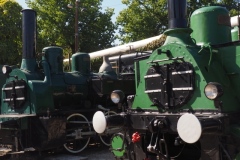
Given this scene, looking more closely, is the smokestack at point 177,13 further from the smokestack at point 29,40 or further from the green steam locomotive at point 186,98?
the smokestack at point 29,40

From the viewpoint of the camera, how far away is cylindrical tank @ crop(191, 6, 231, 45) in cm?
482

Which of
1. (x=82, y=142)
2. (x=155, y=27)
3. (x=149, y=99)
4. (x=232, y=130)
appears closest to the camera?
(x=232, y=130)

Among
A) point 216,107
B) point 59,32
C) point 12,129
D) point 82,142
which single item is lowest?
point 82,142

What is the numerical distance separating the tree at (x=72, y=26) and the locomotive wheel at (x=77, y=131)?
1871cm

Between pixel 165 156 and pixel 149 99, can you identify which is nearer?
pixel 165 156

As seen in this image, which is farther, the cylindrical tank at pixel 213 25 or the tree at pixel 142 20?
the tree at pixel 142 20

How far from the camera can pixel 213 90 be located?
379 centimetres

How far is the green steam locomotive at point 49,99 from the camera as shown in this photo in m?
7.46

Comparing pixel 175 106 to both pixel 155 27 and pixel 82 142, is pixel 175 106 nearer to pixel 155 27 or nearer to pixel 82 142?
pixel 82 142

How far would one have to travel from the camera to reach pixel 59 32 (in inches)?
1096

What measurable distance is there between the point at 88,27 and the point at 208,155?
25.3m

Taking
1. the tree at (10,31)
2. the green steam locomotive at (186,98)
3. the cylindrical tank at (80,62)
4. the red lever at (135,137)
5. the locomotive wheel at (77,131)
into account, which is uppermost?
the tree at (10,31)

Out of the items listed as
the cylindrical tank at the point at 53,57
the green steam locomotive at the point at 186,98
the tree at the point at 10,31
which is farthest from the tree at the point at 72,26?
the green steam locomotive at the point at 186,98

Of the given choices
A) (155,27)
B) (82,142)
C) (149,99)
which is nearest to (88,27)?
(155,27)
